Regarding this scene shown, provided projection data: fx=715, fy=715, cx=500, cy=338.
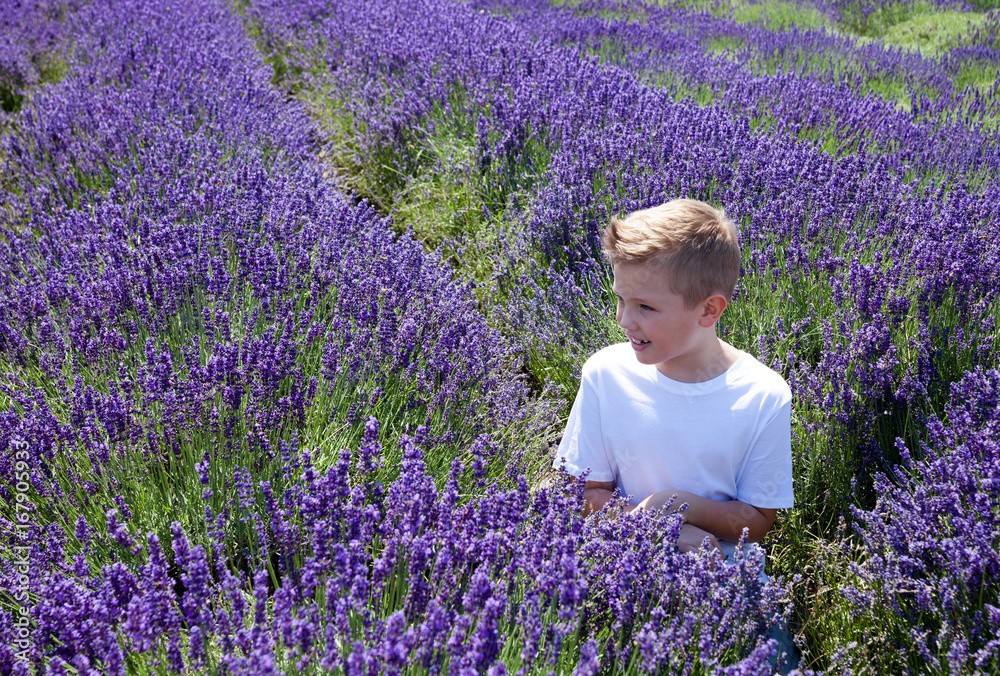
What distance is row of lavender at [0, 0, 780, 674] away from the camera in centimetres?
123

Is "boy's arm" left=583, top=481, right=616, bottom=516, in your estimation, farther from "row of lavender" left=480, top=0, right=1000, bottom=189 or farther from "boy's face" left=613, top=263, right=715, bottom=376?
"row of lavender" left=480, top=0, right=1000, bottom=189

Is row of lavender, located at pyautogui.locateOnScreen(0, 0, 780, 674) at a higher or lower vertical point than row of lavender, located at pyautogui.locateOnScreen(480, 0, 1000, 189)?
lower

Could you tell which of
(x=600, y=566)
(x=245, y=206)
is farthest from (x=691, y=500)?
(x=245, y=206)

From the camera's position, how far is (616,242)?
1.87 m

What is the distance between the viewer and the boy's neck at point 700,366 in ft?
6.29

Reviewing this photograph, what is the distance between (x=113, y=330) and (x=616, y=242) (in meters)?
1.46

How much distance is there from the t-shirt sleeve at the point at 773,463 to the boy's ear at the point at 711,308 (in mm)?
274

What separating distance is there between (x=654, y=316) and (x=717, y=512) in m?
0.54

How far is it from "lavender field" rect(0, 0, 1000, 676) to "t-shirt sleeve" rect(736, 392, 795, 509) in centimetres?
21

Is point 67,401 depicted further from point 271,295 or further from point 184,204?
point 184,204

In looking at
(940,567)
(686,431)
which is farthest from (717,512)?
(940,567)

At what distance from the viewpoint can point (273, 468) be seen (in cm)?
184

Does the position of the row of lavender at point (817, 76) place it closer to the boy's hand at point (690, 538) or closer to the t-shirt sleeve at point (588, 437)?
the t-shirt sleeve at point (588, 437)

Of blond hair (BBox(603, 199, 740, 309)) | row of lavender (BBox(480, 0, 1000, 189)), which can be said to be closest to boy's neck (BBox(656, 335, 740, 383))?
blond hair (BBox(603, 199, 740, 309))
